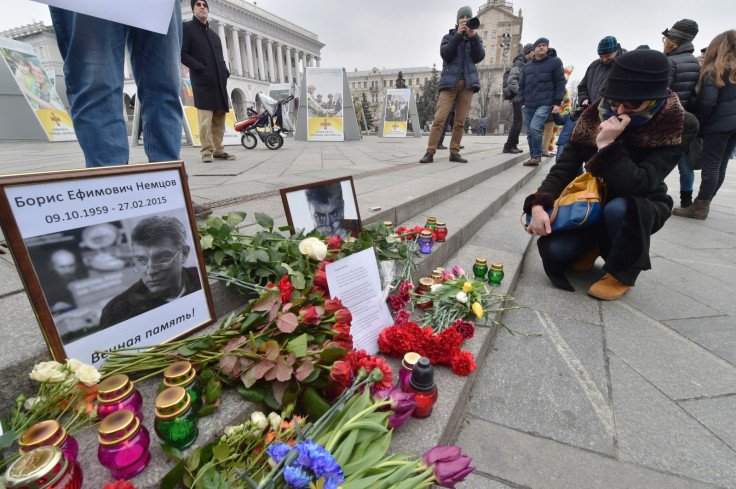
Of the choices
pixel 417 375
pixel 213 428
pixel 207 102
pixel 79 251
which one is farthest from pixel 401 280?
pixel 207 102

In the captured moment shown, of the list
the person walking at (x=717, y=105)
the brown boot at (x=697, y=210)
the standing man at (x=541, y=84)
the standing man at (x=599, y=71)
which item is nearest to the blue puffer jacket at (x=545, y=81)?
the standing man at (x=541, y=84)

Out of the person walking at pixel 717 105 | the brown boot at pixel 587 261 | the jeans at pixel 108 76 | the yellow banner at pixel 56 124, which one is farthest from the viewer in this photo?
the yellow banner at pixel 56 124

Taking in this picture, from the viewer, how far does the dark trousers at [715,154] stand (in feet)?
11.0

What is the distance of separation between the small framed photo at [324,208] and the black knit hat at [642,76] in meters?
1.37

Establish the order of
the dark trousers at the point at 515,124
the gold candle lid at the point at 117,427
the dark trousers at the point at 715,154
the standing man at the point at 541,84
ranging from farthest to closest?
the dark trousers at the point at 515,124, the standing man at the point at 541,84, the dark trousers at the point at 715,154, the gold candle lid at the point at 117,427

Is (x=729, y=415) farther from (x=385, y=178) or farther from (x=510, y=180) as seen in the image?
(x=510, y=180)

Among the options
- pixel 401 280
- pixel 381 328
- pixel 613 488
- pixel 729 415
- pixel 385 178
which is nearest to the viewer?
pixel 613 488

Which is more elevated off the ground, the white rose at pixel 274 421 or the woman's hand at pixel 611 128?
the woman's hand at pixel 611 128

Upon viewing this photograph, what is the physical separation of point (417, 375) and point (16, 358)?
923mm

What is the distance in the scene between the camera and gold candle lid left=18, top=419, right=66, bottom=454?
54 cm

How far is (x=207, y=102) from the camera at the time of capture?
4.34 metres

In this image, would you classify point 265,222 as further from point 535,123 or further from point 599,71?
point 535,123

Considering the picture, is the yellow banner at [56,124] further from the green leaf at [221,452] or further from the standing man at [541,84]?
the green leaf at [221,452]

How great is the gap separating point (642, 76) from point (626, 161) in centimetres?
38
